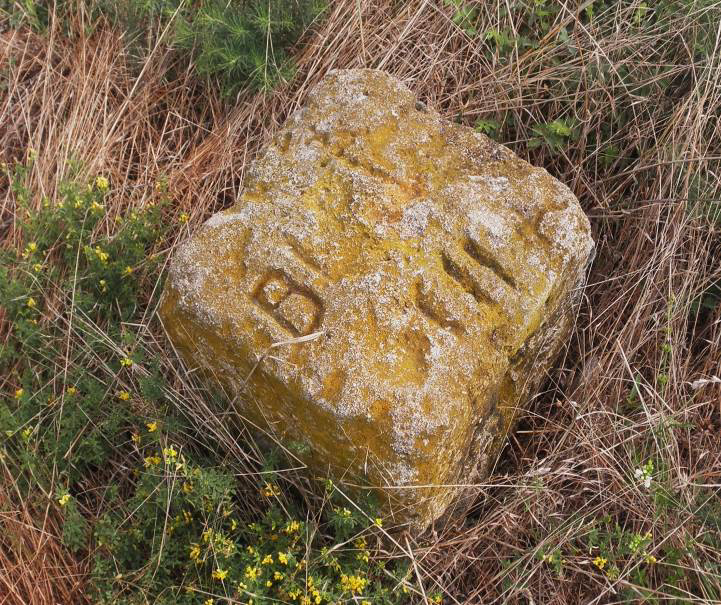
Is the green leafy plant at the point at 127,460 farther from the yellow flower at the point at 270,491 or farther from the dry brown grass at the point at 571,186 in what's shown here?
the dry brown grass at the point at 571,186

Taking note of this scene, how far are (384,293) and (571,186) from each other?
4.22 ft

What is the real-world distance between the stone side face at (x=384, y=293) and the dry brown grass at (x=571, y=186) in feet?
0.90

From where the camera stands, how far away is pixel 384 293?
2.33 meters

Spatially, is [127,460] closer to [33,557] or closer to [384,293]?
[33,557]

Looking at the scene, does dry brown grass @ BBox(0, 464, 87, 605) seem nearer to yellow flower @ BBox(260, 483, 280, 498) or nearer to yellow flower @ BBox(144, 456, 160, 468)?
yellow flower @ BBox(144, 456, 160, 468)

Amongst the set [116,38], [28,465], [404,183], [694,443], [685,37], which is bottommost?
[28,465]

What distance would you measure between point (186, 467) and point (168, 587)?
368mm

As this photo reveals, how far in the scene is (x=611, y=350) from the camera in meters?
2.89

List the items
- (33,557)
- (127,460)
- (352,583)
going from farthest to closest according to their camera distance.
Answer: (127,460)
(33,557)
(352,583)

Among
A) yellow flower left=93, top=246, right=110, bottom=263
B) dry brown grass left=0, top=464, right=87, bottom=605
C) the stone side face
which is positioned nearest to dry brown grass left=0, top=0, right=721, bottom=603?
dry brown grass left=0, top=464, right=87, bottom=605

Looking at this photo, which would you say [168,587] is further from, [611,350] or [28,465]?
[611,350]

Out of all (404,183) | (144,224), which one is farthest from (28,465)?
(404,183)

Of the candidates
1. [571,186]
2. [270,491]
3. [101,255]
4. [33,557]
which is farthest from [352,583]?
[571,186]

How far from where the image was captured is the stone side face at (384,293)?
223 centimetres
